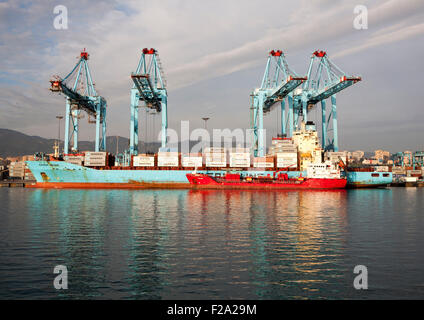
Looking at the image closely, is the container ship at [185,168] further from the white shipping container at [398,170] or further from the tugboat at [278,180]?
the white shipping container at [398,170]

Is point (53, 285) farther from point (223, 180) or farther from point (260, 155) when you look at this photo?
point (260, 155)

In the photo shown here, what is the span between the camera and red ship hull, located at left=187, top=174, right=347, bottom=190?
56.8 metres

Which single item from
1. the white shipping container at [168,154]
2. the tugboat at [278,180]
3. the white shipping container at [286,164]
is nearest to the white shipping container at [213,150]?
the tugboat at [278,180]

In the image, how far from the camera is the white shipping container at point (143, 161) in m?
60.8

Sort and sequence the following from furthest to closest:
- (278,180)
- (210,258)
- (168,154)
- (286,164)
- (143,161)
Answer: (286,164) → (168,154) → (143,161) → (278,180) → (210,258)

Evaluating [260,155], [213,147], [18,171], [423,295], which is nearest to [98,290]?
[423,295]

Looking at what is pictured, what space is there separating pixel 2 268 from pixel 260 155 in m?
59.7

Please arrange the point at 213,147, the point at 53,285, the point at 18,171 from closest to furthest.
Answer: the point at 53,285 < the point at 213,147 < the point at 18,171

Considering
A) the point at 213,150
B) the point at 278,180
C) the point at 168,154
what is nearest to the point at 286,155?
the point at 278,180

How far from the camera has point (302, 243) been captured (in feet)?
50.3

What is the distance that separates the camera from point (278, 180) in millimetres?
58219

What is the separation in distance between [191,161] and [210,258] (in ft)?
164

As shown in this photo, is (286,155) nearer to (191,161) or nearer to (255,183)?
(255,183)
